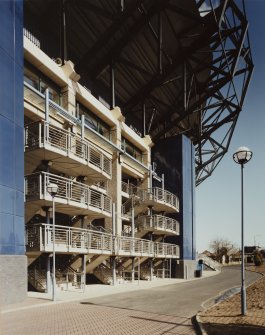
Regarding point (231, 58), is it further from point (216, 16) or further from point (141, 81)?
point (141, 81)

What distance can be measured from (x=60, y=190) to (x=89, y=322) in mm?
12039

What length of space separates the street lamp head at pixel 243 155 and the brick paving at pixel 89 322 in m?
5.72

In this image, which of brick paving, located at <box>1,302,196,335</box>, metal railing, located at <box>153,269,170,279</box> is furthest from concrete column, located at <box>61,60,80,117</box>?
metal railing, located at <box>153,269,170,279</box>

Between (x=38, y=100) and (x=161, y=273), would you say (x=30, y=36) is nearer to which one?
(x=38, y=100)

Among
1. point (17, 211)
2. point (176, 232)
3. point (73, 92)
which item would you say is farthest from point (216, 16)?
point (17, 211)

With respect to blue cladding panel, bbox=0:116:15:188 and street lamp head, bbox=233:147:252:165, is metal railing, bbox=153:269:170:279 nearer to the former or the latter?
blue cladding panel, bbox=0:116:15:188

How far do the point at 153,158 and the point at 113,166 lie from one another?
11.6 m

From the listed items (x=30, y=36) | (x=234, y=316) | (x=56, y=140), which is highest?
(x=30, y=36)

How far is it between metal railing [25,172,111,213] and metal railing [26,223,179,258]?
1.63 meters

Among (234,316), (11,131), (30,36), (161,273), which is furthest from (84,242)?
(161,273)

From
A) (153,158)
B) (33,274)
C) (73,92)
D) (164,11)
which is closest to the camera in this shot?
(33,274)

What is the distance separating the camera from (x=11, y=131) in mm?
18453

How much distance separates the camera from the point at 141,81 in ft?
133

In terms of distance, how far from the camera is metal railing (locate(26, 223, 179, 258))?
20.9m
